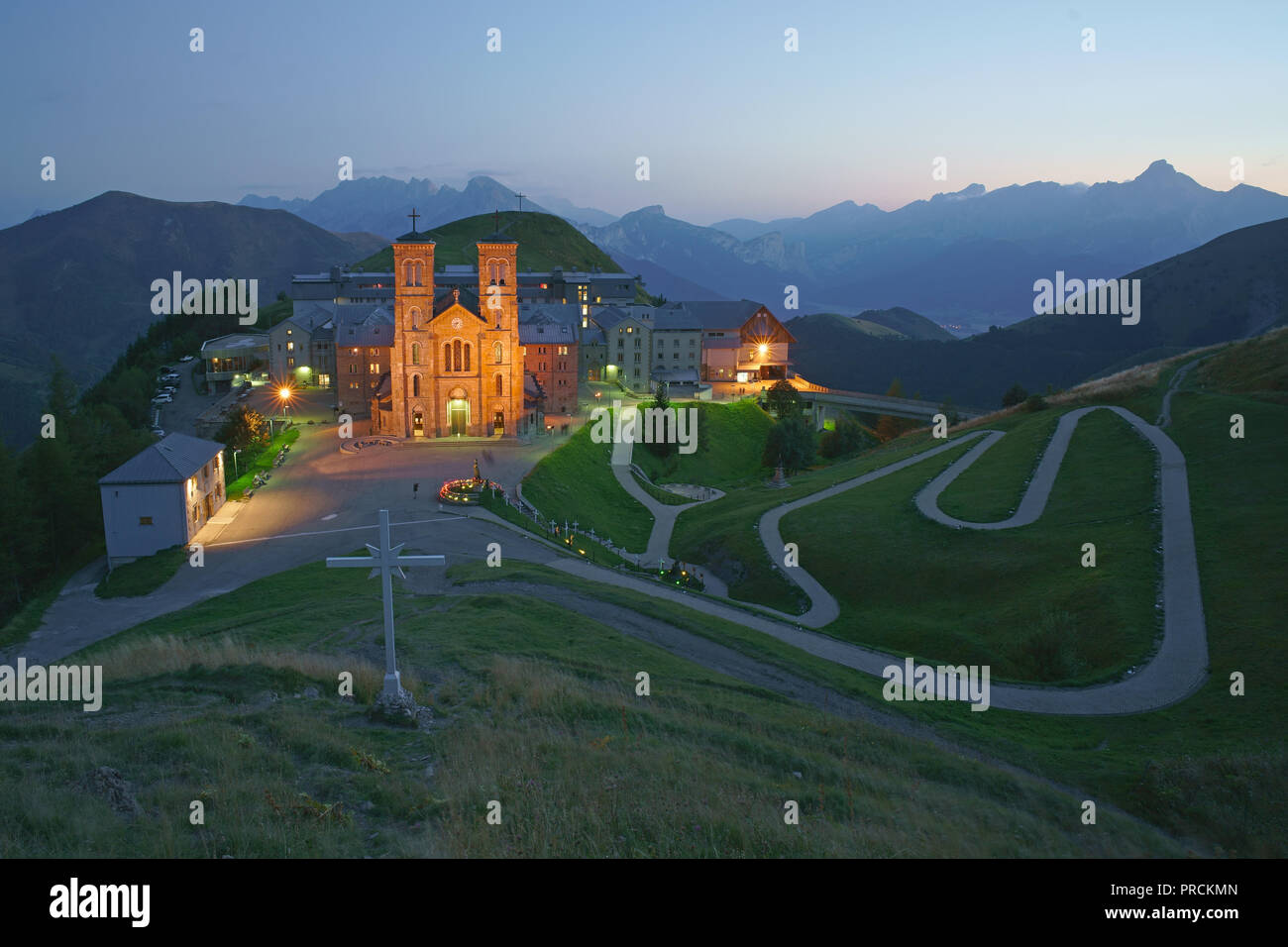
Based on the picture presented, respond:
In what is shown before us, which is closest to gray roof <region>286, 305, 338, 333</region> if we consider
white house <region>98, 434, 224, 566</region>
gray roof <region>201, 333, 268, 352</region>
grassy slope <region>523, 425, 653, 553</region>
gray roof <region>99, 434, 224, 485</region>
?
gray roof <region>201, 333, 268, 352</region>

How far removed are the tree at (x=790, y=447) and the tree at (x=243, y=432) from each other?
51.7 m

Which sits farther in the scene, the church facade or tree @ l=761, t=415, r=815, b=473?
tree @ l=761, t=415, r=815, b=473

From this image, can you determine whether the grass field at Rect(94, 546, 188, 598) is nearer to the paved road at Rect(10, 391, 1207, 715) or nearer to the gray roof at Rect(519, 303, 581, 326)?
the paved road at Rect(10, 391, 1207, 715)

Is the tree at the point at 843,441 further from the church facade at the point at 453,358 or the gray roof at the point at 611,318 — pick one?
the church facade at the point at 453,358

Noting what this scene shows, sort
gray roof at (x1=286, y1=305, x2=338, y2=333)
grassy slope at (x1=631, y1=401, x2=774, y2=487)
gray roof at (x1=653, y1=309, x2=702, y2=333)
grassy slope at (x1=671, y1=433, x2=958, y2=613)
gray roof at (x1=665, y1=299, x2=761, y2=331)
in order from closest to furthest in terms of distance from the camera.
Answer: grassy slope at (x1=671, y1=433, x2=958, y2=613) → grassy slope at (x1=631, y1=401, x2=774, y2=487) → gray roof at (x1=286, y1=305, x2=338, y2=333) → gray roof at (x1=653, y1=309, x2=702, y2=333) → gray roof at (x1=665, y1=299, x2=761, y2=331)

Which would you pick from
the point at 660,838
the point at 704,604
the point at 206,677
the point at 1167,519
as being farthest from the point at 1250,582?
the point at 206,677

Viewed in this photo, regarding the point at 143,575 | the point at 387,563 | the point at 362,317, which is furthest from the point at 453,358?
the point at 387,563

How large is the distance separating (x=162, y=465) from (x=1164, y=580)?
54936 mm

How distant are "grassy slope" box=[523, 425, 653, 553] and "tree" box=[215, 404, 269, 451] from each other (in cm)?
2746

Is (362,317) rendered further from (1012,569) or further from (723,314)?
(1012,569)

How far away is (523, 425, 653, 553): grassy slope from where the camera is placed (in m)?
60.5

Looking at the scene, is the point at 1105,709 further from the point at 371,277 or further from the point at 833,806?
the point at 371,277

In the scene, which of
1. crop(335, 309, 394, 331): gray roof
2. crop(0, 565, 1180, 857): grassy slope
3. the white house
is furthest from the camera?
crop(335, 309, 394, 331): gray roof

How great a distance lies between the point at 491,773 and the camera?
1332cm
